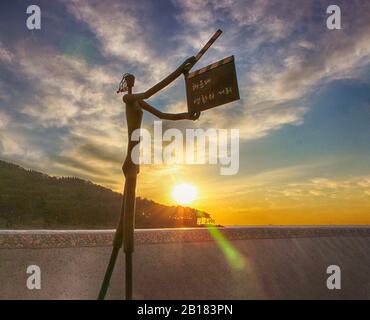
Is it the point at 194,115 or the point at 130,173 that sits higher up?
the point at 194,115

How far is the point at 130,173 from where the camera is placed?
3518 millimetres

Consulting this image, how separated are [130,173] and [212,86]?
38.9 inches

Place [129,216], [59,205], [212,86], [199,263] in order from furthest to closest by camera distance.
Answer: [59,205]
[199,263]
[129,216]
[212,86]

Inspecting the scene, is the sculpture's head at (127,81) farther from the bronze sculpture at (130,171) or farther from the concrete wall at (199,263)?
the concrete wall at (199,263)

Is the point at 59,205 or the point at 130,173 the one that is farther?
the point at 59,205

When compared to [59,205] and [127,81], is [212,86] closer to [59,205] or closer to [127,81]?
[127,81]

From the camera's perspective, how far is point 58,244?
4.30 meters

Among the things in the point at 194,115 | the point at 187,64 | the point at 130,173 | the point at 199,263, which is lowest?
the point at 199,263

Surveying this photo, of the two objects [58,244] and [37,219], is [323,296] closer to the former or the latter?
[58,244]

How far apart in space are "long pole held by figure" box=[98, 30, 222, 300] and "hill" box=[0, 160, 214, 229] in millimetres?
17722

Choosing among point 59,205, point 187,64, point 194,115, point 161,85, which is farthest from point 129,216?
point 59,205

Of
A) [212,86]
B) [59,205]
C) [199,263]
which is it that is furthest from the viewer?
[59,205]
